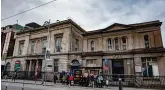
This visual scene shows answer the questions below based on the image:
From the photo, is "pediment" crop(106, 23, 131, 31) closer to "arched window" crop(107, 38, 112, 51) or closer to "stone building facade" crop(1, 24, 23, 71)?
"arched window" crop(107, 38, 112, 51)

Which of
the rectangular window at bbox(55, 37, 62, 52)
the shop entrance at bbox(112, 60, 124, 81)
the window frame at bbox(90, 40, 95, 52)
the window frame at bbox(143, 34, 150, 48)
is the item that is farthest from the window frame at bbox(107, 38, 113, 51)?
the rectangular window at bbox(55, 37, 62, 52)

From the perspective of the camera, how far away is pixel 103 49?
81.1 feet

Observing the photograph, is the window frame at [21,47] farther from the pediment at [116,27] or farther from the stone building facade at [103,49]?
the pediment at [116,27]

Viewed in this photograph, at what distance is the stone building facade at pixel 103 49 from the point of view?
20.8 metres

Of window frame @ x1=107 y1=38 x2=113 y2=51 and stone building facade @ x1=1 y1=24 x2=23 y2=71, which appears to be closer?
window frame @ x1=107 y1=38 x2=113 y2=51

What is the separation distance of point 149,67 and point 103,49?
7.43 meters

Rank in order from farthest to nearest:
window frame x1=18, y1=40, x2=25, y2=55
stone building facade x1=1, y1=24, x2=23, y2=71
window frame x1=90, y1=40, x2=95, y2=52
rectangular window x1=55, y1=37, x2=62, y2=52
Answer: stone building facade x1=1, y1=24, x2=23, y2=71
window frame x1=18, y1=40, x2=25, y2=55
rectangular window x1=55, y1=37, x2=62, y2=52
window frame x1=90, y1=40, x2=95, y2=52

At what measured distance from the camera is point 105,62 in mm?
23109

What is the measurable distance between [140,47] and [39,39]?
67.7 ft

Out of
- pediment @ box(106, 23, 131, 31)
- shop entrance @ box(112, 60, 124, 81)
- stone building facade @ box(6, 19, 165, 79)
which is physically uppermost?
pediment @ box(106, 23, 131, 31)

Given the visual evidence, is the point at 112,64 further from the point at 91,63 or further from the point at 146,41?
the point at 146,41

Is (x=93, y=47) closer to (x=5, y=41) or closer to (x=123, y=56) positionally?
(x=123, y=56)

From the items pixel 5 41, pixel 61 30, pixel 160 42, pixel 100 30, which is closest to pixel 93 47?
pixel 100 30

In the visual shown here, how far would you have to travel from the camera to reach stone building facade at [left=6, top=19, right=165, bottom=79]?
68.1ft
